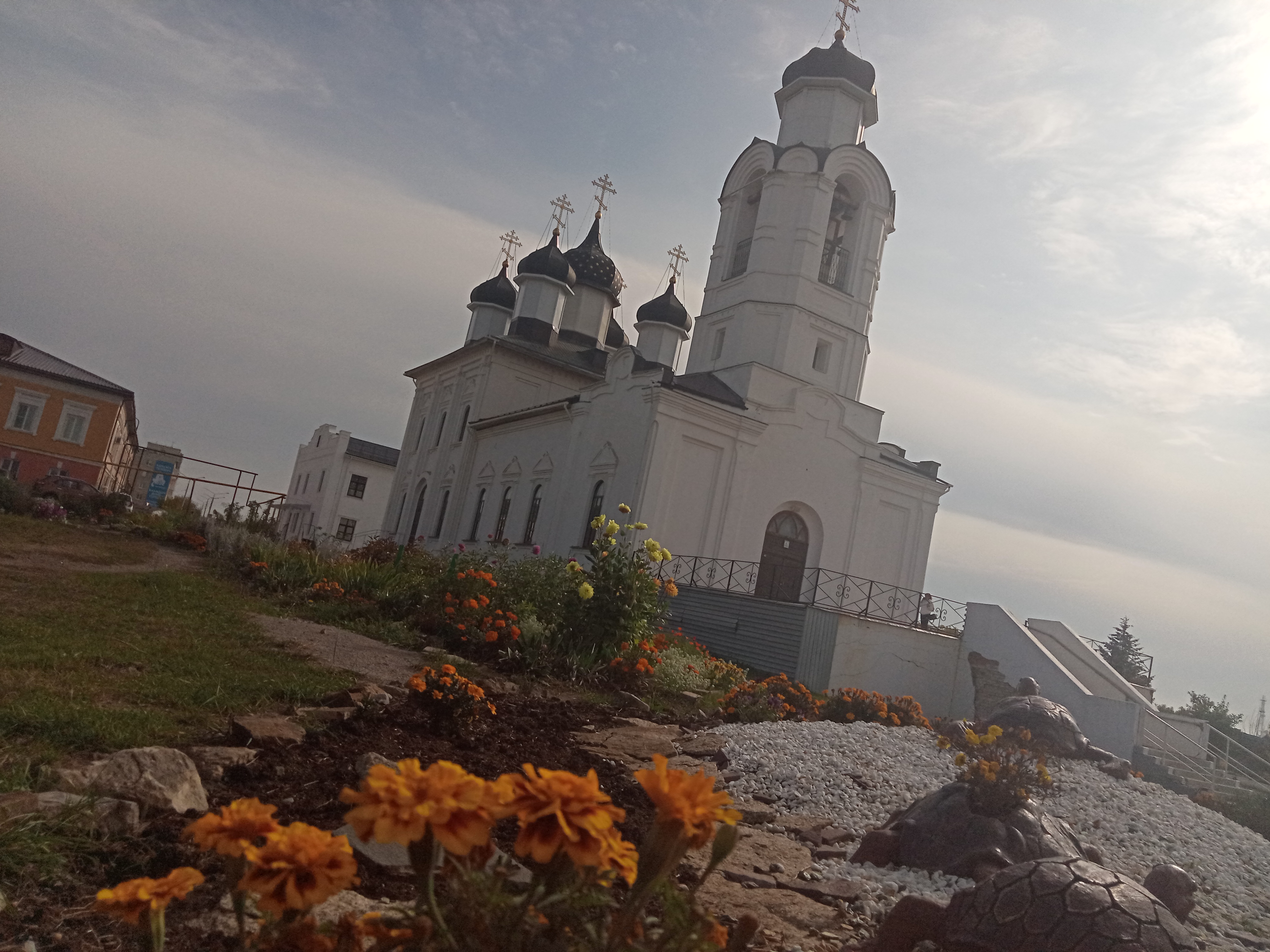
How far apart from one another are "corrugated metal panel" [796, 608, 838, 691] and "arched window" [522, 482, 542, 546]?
11.0 m

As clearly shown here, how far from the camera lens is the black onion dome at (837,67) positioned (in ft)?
78.5

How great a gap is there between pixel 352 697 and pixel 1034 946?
4408mm

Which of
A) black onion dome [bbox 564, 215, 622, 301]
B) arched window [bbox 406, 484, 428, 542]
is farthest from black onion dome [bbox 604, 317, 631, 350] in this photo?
arched window [bbox 406, 484, 428, 542]

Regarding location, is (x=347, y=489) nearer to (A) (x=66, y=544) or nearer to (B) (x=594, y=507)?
(B) (x=594, y=507)

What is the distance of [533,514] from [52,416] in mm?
22456

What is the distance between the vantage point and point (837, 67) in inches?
942

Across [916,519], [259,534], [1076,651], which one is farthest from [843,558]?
[259,534]

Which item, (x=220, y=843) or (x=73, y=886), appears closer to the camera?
(x=220, y=843)

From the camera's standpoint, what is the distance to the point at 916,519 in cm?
2411

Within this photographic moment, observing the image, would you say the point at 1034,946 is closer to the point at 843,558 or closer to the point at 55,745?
the point at 55,745

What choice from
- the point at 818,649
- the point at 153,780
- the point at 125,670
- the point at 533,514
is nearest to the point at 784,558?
the point at 533,514

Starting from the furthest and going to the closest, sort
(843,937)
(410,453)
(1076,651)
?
1. (410,453)
2. (1076,651)
3. (843,937)

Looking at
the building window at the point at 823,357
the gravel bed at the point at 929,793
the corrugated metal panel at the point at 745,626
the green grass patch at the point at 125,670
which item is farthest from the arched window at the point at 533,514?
the gravel bed at the point at 929,793

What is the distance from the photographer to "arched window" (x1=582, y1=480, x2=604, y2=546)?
21953 mm
